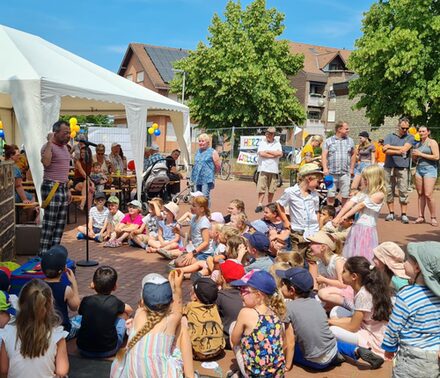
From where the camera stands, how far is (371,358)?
165 inches

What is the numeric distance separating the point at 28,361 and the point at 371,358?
2.74m

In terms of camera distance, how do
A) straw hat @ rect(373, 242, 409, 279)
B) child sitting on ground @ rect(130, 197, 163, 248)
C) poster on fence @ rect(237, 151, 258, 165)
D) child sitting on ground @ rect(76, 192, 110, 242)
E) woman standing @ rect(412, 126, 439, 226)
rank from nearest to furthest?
straw hat @ rect(373, 242, 409, 279)
child sitting on ground @ rect(130, 197, 163, 248)
child sitting on ground @ rect(76, 192, 110, 242)
woman standing @ rect(412, 126, 439, 226)
poster on fence @ rect(237, 151, 258, 165)

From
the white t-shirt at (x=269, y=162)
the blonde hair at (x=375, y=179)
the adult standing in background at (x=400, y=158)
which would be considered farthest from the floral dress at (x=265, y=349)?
the adult standing in background at (x=400, y=158)

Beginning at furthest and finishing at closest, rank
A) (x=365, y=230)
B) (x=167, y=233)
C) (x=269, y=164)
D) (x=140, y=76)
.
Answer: (x=140, y=76) → (x=269, y=164) → (x=167, y=233) → (x=365, y=230)

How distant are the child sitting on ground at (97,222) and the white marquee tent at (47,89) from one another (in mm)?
1175

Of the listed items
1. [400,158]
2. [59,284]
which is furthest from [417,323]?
[400,158]

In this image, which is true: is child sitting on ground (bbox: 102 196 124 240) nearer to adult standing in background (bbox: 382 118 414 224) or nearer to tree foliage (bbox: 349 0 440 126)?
adult standing in background (bbox: 382 118 414 224)

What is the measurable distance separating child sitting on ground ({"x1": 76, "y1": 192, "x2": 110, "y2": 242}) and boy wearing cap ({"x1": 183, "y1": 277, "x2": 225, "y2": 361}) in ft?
16.3

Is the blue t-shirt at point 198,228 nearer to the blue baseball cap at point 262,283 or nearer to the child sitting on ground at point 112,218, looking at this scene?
the child sitting on ground at point 112,218

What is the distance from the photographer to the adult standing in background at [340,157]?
895 cm

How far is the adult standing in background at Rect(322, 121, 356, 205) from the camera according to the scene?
8.95 meters

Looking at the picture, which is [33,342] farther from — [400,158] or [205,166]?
[400,158]

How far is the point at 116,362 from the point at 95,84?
8.31 metres

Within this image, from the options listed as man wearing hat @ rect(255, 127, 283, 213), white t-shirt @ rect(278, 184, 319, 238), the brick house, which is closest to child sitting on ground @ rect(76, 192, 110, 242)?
man wearing hat @ rect(255, 127, 283, 213)
